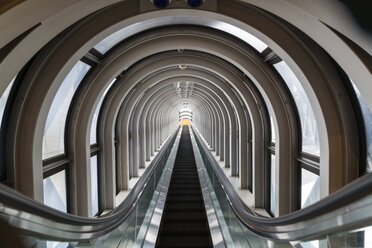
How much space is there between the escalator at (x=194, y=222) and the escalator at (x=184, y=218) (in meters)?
0.02

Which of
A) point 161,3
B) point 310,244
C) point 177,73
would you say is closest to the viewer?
point 310,244

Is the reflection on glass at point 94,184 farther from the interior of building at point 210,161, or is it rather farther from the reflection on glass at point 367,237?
the reflection on glass at point 367,237

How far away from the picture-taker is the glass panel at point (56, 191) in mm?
6043

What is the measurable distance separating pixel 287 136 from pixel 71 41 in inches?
198

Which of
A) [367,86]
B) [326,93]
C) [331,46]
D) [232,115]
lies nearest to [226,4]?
[331,46]

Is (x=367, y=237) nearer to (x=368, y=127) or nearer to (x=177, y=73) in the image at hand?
(x=368, y=127)

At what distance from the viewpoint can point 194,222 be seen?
7488mm

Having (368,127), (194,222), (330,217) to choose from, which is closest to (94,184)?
(194,222)

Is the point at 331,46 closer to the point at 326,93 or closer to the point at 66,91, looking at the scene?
the point at 326,93

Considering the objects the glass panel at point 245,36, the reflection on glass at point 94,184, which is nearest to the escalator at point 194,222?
the reflection on glass at point 94,184

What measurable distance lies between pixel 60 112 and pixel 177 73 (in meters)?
5.97

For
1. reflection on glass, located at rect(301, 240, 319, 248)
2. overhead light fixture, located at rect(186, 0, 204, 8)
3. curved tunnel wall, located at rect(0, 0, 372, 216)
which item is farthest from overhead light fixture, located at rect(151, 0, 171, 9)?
reflection on glass, located at rect(301, 240, 319, 248)

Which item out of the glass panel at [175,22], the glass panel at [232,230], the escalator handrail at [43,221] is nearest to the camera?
the escalator handrail at [43,221]

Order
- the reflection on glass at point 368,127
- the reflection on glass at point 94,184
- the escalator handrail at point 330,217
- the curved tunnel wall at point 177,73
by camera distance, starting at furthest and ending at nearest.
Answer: the reflection on glass at point 94,184 → the curved tunnel wall at point 177,73 → the reflection on glass at point 368,127 → the escalator handrail at point 330,217
